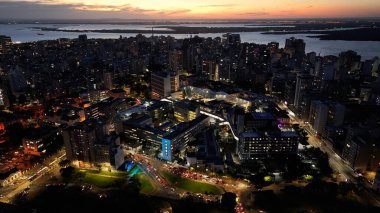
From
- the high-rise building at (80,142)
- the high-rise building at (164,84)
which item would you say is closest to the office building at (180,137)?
the high-rise building at (80,142)

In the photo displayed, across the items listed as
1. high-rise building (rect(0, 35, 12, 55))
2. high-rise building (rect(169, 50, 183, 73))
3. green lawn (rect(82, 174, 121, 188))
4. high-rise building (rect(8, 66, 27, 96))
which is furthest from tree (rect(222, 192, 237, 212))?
high-rise building (rect(0, 35, 12, 55))

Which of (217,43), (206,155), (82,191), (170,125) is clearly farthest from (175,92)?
(217,43)

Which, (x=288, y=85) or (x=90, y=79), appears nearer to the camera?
(x=288, y=85)

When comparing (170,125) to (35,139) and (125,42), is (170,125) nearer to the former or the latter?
(35,139)

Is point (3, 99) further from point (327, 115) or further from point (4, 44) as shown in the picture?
point (4, 44)

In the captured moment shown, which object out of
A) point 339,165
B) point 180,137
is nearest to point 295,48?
point 339,165
